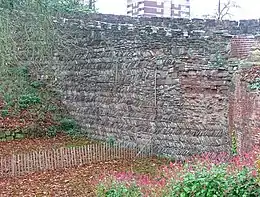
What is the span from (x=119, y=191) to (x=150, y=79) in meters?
5.60

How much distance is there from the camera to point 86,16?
56.4 ft

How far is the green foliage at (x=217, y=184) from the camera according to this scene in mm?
5801

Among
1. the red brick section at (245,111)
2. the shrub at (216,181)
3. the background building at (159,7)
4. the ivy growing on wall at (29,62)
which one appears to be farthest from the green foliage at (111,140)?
the background building at (159,7)

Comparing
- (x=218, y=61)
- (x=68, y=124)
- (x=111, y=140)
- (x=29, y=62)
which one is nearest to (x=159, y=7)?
(x=29, y=62)

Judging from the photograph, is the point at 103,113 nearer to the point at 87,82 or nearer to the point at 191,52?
the point at 87,82

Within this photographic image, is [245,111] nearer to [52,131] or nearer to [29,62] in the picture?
[52,131]

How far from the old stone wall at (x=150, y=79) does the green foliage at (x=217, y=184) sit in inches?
201

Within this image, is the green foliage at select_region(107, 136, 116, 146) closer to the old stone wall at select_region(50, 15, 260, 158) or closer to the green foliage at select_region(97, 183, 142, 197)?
the old stone wall at select_region(50, 15, 260, 158)

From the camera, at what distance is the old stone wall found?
11688 millimetres

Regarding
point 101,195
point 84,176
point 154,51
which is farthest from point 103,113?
point 101,195

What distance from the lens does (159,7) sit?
30312 mm

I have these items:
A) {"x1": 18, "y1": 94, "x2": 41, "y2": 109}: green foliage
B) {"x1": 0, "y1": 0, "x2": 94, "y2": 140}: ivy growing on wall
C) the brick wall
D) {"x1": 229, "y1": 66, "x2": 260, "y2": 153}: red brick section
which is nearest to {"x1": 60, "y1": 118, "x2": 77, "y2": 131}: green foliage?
{"x1": 0, "y1": 0, "x2": 94, "y2": 140}: ivy growing on wall

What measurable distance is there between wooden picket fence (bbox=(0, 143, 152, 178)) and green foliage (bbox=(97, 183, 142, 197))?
13.2 ft

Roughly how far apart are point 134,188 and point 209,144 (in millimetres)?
4151
